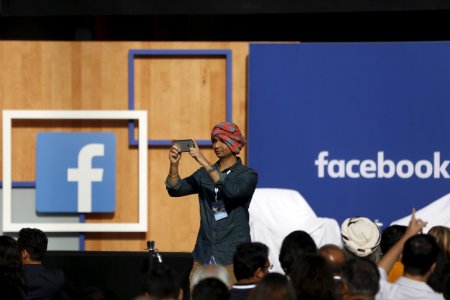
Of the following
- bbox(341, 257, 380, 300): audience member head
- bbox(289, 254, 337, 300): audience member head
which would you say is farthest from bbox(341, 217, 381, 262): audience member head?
bbox(289, 254, 337, 300): audience member head

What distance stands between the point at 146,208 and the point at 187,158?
64cm

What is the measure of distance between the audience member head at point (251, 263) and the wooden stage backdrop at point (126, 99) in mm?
4106

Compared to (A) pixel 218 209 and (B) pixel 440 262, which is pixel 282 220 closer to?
(A) pixel 218 209

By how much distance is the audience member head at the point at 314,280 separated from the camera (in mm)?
5121

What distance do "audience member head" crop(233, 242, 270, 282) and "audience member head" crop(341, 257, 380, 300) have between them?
0.79m

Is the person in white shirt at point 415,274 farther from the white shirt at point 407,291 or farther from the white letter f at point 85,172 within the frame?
the white letter f at point 85,172

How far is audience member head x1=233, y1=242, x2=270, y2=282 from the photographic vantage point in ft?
19.6

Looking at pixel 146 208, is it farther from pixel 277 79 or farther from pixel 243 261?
pixel 243 261

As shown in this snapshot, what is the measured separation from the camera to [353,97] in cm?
991

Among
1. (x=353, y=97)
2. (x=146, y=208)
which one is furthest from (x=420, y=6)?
(x=146, y=208)

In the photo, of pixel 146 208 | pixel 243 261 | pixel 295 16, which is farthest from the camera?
pixel 295 16

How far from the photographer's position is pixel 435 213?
9719mm

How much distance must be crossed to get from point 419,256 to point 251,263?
96cm

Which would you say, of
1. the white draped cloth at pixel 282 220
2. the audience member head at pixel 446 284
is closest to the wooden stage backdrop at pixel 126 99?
the white draped cloth at pixel 282 220
